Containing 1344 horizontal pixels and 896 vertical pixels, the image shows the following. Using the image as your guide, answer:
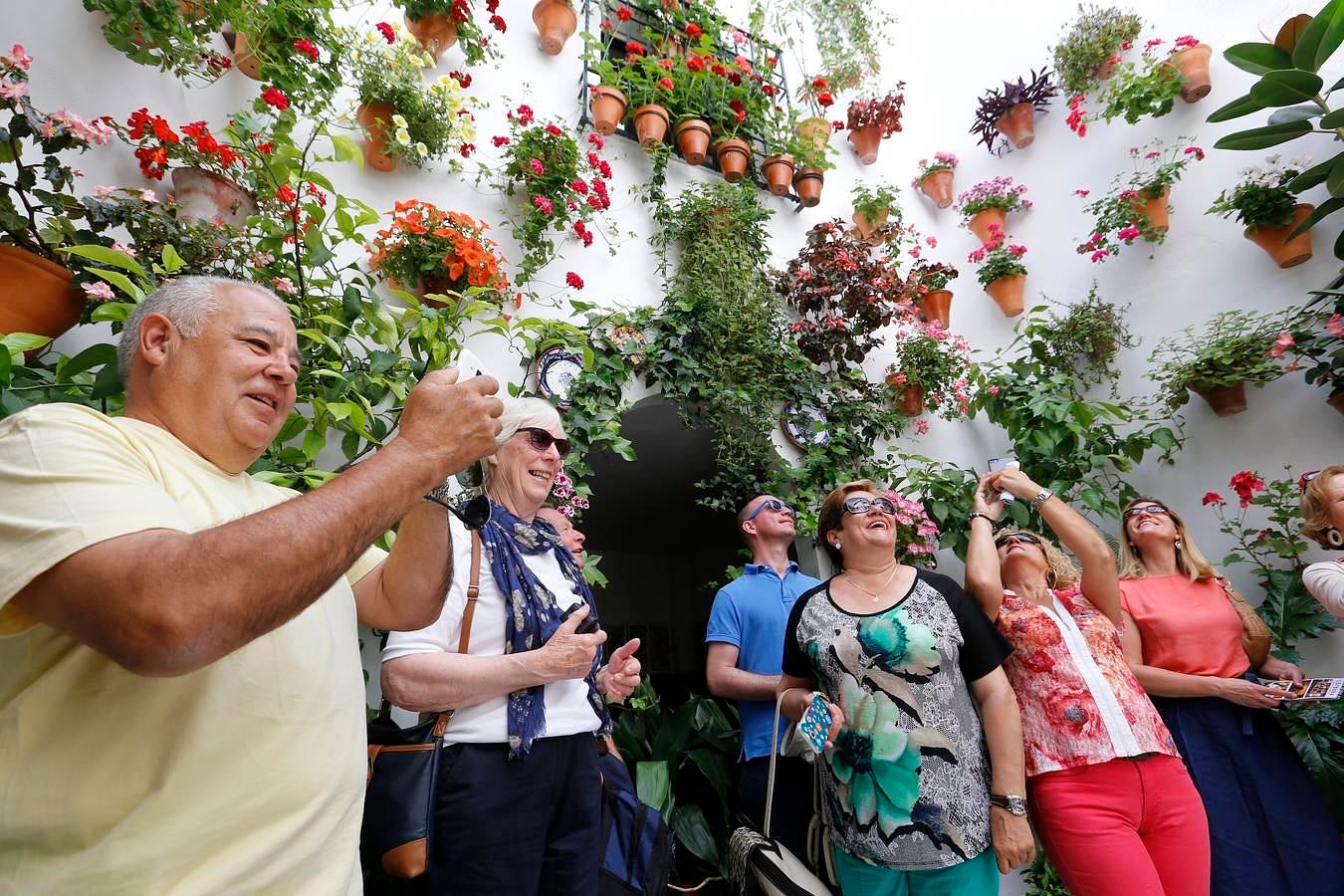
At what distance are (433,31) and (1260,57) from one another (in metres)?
3.72

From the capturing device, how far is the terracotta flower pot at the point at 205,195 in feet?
6.79

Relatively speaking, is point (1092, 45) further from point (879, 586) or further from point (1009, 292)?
point (879, 586)

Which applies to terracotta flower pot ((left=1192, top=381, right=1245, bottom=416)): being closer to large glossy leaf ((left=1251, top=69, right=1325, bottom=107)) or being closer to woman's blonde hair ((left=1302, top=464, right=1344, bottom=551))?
woman's blonde hair ((left=1302, top=464, right=1344, bottom=551))

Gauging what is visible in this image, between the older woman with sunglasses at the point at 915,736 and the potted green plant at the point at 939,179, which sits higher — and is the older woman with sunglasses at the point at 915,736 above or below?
below

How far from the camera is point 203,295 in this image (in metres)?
0.97

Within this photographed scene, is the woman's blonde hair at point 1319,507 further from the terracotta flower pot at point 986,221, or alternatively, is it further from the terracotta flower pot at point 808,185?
the terracotta flower pot at point 808,185

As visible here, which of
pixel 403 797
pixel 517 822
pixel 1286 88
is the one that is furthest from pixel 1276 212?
pixel 403 797

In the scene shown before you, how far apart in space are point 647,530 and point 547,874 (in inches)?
205

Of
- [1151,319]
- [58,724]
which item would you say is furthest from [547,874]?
[1151,319]

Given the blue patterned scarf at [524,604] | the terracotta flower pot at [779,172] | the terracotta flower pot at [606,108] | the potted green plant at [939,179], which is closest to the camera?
the blue patterned scarf at [524,604]

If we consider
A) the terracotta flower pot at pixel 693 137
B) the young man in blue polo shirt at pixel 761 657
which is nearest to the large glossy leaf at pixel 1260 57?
the terracotta flower pot at pixel 693 137

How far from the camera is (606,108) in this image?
327 cm

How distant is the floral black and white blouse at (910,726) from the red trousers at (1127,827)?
0.36 meters

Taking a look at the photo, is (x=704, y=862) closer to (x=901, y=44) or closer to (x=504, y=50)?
(x=504, y=50)
